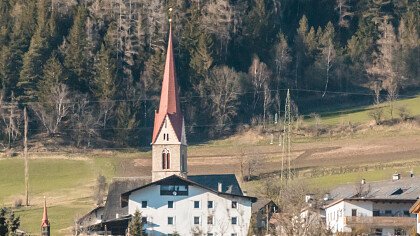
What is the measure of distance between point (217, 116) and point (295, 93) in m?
12.5

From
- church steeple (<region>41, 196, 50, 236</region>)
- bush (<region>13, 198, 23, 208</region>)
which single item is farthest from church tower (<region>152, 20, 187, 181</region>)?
church steeple (<region>41, 196, 50, 236</region>)

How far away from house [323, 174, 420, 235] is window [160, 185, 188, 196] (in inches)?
410

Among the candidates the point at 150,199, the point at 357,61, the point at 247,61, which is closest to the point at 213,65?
the point at 247,61

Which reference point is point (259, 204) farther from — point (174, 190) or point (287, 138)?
point (287, 138)

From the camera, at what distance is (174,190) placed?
9919 cm

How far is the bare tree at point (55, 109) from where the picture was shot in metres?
136

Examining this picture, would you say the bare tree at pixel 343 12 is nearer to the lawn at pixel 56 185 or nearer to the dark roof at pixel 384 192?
the lawn at pixel 56 185

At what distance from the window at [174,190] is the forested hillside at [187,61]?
Answer: 3426 centimetres

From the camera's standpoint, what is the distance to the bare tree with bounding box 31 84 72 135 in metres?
136

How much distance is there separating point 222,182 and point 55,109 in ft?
130

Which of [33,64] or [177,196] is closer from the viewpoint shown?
[177,196]

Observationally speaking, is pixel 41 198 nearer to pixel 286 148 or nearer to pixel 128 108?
pixel 286 148

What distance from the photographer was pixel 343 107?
470ft

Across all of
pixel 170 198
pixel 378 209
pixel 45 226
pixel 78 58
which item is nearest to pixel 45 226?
pixel 45 226
